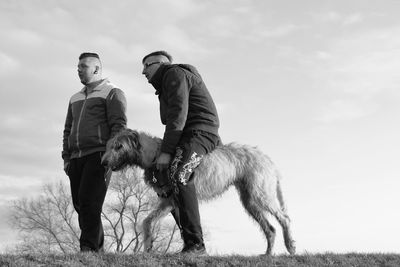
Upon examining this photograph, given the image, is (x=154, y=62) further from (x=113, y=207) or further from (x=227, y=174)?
(x=113, y=207)

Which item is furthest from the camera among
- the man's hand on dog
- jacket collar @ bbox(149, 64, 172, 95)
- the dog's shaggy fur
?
the dog's shaggy fur

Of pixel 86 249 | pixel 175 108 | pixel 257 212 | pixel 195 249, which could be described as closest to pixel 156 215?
pixel 86 249

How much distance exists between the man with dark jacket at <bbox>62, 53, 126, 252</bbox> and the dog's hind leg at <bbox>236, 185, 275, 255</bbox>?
8.68ft

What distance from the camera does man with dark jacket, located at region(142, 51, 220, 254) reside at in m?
6.65

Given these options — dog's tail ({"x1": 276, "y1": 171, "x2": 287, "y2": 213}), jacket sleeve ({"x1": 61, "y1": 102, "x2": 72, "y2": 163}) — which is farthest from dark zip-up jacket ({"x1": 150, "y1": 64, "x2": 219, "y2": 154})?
dog's tail ({"x1": 276, "y1": 171, "x2": 287, "y2": 213})

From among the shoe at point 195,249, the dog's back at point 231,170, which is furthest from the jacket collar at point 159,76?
the shoe at point 195,249

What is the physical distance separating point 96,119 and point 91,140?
1.12 ft

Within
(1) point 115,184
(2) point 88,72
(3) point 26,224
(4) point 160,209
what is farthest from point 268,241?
(3) point 26,224

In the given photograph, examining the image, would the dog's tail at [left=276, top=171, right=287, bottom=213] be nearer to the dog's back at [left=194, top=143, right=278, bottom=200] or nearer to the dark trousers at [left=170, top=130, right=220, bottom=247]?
the dog's back at [left=194, top=143, right=278, bottom=200]

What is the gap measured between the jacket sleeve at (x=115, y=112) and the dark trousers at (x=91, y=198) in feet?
1.58

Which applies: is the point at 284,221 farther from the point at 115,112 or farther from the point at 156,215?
the point at 115,112

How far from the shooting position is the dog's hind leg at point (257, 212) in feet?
29.1

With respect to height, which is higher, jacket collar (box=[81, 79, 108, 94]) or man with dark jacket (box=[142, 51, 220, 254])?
jacket collar (box=[81, 79, 108, 94])

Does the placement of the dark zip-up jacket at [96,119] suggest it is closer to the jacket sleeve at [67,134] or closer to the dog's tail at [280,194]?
the jacket sleeve at [67,134]
